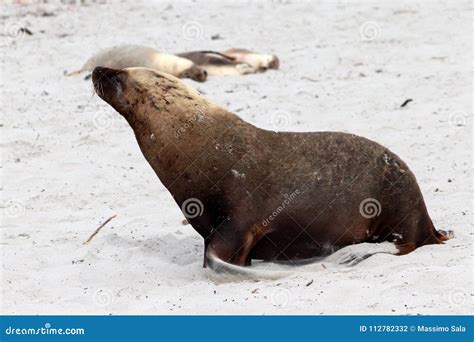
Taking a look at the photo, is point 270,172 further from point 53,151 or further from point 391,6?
point 391,6

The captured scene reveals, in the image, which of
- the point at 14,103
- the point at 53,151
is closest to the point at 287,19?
the point at 14,103

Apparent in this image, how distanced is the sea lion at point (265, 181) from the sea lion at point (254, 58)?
5.56m

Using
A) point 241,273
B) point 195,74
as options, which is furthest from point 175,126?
point 195,74

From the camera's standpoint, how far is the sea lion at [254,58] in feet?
36.0

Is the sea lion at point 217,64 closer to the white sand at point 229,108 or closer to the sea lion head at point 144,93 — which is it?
the white sand at point 229,108

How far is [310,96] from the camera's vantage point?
9.54 metres

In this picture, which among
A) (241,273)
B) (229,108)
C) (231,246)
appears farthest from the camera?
(229,108)

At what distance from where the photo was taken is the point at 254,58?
11.2 metres

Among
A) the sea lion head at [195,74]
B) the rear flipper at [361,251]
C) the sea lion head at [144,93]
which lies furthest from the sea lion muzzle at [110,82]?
the sea lion head at [195,74]

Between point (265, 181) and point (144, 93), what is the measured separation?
33.4 inches

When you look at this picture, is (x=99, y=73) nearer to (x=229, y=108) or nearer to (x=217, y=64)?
(x=229, y=108)

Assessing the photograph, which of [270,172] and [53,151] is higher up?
[270,172]

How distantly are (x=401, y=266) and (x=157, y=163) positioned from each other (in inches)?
56.4

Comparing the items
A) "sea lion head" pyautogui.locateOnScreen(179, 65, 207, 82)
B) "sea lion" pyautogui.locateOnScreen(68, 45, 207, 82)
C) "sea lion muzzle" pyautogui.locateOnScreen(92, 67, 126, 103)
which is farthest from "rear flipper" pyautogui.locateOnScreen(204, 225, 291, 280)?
"sea lion" pyautogui.locateOnScreen(68, 45, 207, 82)
